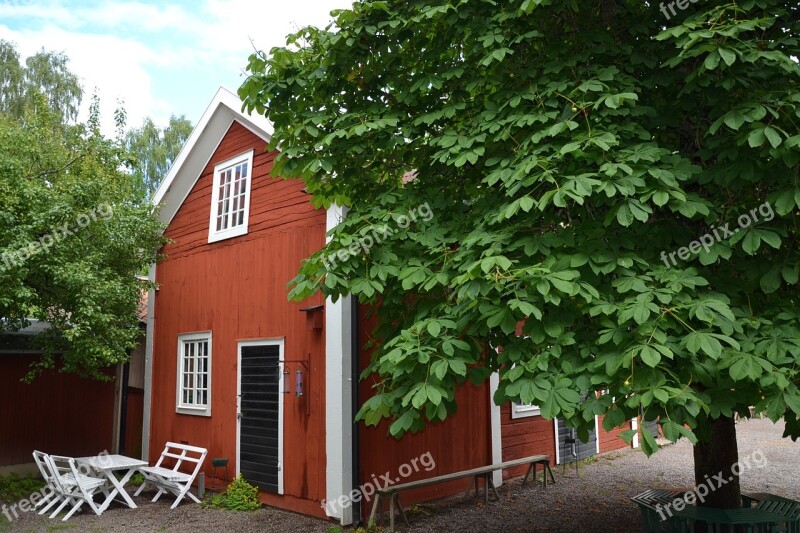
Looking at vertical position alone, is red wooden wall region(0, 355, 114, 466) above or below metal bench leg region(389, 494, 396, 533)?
above

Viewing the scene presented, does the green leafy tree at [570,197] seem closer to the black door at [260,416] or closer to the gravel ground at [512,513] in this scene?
the gravel ground at [512,513]

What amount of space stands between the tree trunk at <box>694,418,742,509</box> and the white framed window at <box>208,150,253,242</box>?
6.97m

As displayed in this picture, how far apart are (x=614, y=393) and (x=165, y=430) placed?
28.8ft

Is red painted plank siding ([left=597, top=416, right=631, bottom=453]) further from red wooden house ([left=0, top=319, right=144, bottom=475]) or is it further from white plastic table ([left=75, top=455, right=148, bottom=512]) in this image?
red wooden house ([left=0, top=319, right=144, bottom=475])

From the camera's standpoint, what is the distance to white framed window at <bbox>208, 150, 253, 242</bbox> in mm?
9742

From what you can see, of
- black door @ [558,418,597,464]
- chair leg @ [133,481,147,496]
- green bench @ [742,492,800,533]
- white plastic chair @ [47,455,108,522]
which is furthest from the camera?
black door @ [558,418,597,464]

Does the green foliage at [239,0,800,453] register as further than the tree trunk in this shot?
No

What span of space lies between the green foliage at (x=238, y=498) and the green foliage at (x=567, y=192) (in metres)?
4.13

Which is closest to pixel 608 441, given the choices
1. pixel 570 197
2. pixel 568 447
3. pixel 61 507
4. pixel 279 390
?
pixel 568 447

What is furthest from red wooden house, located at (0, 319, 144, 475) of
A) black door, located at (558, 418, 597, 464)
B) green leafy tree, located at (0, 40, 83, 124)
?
green leafy tree, located at (0, 40, 83, 124)

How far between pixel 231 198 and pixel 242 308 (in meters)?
1.90

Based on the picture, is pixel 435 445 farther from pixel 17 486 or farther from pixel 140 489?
pixel 17 486

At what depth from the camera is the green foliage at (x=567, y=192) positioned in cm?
410

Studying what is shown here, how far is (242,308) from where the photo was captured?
9516mm
